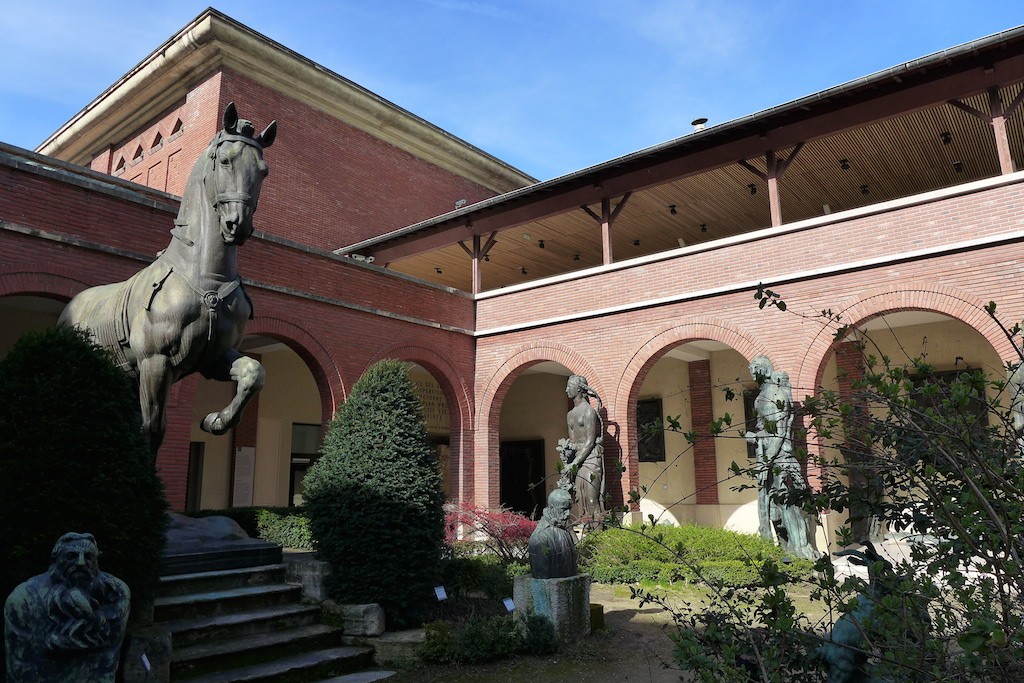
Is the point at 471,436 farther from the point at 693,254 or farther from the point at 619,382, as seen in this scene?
the point at 693,254

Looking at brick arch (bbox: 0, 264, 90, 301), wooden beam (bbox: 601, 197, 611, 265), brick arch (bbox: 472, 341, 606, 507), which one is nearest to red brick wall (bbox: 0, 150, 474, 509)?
brick arch (bbox: 0, 264, 90, 301)

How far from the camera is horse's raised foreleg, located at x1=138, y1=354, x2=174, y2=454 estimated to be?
543cm

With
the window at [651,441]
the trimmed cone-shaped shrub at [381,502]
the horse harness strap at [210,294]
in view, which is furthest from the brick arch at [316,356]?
the window at [651,441]

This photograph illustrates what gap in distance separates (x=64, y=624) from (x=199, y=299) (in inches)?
104

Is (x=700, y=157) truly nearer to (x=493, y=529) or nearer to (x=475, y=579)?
(x=493, y=529)

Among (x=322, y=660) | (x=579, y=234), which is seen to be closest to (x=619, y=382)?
(x=579, y=234)

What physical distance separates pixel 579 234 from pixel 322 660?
1403cm

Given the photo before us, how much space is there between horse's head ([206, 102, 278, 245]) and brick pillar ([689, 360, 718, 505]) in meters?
12.9

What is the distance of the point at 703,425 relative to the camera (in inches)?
655

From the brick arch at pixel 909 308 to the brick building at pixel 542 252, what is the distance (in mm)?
37

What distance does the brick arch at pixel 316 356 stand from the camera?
12153mm

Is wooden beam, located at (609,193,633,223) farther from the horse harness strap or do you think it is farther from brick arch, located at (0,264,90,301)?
the horse harness strap

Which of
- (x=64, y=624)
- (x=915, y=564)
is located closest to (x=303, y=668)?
(x=64, y=624)

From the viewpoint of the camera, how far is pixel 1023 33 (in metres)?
9.77
